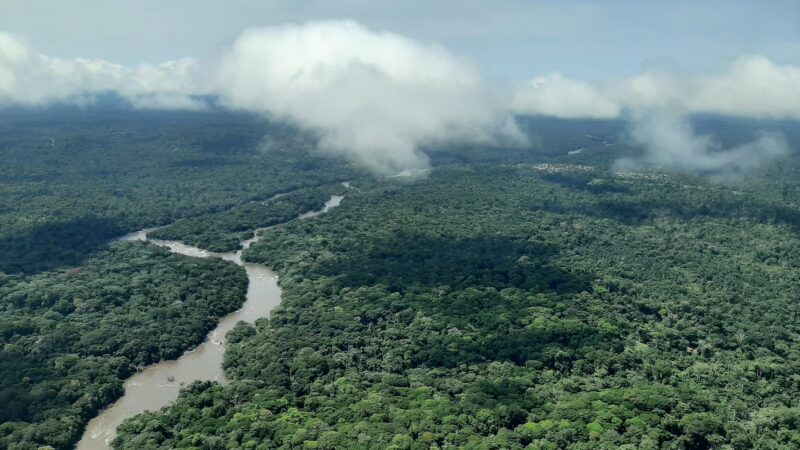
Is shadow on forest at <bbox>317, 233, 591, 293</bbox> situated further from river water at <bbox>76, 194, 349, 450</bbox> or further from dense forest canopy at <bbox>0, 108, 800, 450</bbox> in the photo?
river water at <bbox>76, 194, 349, 450</bbox>

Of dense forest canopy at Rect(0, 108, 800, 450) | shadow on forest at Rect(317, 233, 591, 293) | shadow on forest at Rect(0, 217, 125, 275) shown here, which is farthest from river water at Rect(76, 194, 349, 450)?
shadow on forest at Rect(0, 217, 125, 275)

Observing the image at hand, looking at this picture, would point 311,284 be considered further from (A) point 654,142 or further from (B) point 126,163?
(A) point 654,142

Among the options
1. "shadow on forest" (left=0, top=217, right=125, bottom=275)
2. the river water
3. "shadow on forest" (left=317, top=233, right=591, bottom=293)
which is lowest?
the river water

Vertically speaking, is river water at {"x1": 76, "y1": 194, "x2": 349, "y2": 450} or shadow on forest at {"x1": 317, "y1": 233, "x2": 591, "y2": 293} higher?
shadow on forest at {"x1": 317, "y1": 233, "x2": 591, "y2": 293}

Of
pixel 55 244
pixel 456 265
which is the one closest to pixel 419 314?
pixel 456 265

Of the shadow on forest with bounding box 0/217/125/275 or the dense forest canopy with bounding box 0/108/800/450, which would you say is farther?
the shadow on forest with bounding box 0/217/125/275

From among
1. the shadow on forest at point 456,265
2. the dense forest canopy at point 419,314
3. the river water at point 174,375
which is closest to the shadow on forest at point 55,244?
the dense forest canopy at point 419,314
